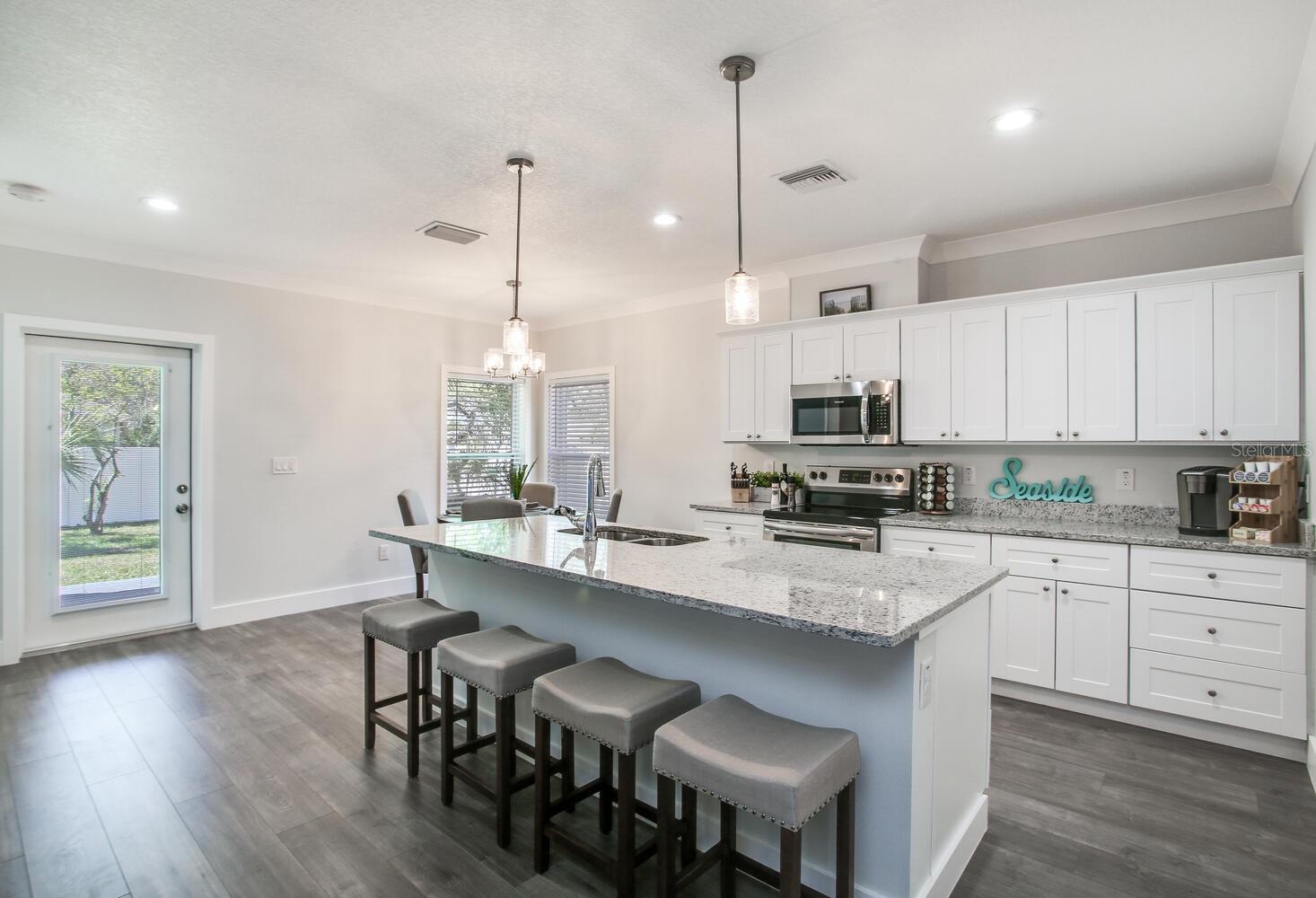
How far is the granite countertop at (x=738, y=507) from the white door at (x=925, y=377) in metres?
1.08

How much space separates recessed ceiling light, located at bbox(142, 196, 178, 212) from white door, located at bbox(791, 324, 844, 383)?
147 inches

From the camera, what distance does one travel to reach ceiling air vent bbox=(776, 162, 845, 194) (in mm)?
3061

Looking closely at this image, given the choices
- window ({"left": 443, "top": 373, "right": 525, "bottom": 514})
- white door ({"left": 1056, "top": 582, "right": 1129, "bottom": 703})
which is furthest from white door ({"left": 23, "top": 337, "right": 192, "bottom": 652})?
white door ({"left": 1056, "top": 582, "right": 1129, "bottom": 703})

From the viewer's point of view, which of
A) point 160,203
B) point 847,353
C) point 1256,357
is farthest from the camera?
point 847,353

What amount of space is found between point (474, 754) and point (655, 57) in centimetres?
282

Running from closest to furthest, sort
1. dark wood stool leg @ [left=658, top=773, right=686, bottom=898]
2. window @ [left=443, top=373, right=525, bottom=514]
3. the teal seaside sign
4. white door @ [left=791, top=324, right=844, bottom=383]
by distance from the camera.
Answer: dark wood stool leg @ [left=658, top=773, right=686, bottom=898], the teal seaside sign, white door @ [left=791, top=324, right=844, bottom=383], window @ [left=443, top=373, right=525, bottom=514]

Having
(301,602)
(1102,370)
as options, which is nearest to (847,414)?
(1102,370)

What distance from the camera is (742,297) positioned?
238 centimetres

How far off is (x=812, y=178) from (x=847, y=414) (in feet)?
5.20

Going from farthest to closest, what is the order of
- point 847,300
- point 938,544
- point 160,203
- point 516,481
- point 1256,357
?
1. point 516,481
2. point 847,300
3. point 938,544
4. point 160,203
5. point 1256,357

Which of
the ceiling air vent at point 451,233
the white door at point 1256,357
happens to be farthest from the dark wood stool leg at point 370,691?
the white door at point 1256,357

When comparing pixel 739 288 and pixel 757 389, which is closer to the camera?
pixel 739 288

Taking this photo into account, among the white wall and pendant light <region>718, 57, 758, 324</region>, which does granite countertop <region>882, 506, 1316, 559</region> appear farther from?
the white wall

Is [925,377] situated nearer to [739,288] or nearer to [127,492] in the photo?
[739,288]
